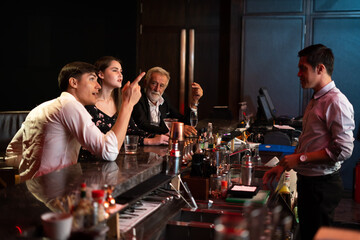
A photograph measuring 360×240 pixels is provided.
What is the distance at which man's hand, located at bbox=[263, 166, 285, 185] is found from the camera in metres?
2.82

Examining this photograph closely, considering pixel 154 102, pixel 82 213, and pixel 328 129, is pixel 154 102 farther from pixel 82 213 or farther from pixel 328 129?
pixel 82 213

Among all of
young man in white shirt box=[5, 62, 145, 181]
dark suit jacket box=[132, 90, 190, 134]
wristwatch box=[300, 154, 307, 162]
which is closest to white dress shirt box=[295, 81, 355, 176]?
wristwatch box=[300, 154, 307, 162]

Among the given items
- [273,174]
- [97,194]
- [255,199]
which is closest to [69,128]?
[97,194]

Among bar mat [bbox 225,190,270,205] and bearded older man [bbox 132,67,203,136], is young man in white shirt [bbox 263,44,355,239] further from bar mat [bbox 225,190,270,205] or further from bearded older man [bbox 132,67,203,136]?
bearded older man [bbox 132,67,203,136]

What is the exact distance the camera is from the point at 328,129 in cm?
279

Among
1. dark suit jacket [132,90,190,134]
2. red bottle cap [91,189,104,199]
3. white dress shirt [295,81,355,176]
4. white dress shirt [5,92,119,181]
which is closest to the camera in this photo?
red bottle cap [91,189,104,199]

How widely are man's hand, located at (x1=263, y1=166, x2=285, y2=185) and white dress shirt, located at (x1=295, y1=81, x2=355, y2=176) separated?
0.48 feet

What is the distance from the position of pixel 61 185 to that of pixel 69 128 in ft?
2.01

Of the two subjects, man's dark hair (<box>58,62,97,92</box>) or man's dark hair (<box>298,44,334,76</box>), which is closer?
man's dark hair (<box>58,62,97,92</box>)

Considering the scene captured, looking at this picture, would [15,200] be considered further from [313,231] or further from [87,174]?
[313,231]

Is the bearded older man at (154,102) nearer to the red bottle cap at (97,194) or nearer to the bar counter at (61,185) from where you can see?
the bar counter at (61,185)

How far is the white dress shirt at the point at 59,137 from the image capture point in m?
2.30

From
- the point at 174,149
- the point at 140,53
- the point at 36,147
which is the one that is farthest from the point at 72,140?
the point at 140,53

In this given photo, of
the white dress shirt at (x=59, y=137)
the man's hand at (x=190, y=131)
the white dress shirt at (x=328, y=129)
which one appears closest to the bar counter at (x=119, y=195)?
the white dress shirt at (x=59, y=137)
